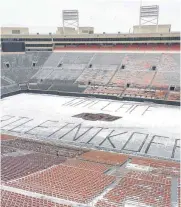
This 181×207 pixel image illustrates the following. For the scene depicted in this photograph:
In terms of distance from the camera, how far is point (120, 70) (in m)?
43.2

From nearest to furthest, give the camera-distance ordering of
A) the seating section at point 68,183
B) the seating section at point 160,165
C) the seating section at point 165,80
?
the seating section at point 68,183 → the seating section at point 160,165 → the seating section at point 165,80

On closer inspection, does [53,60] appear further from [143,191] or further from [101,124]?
[143,191]

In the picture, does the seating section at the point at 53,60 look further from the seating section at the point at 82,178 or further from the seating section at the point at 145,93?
the seating section at the point at 82,178

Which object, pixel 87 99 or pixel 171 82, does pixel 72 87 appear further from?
pixel 171 82

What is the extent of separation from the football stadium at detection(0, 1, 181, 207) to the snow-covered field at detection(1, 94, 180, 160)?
91 mm

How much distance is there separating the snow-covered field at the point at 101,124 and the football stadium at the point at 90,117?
0.30ft

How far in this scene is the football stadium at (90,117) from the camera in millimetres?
13234

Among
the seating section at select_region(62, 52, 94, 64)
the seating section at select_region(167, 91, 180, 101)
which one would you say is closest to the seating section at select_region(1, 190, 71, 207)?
the seating section at select_region(167, 91, 180, 101)

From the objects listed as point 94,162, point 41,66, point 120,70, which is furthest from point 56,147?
point 41,66

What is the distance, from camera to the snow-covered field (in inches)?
804

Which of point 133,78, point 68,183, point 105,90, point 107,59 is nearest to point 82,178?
point 68,183

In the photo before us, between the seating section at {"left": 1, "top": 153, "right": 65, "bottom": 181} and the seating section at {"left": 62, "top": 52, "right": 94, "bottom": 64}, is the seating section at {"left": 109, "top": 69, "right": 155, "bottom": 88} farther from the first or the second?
the seating section at {"left": 1, "top": 153, "right": 65, "bottom": 181}

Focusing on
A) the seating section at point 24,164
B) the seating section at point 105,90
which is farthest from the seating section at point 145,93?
the seating section at point 24,164

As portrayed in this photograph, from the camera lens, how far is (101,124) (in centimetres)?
2550
